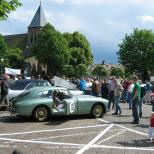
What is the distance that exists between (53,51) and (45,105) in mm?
73547

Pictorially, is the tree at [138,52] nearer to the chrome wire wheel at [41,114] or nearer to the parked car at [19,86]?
the parked car at [19,86]

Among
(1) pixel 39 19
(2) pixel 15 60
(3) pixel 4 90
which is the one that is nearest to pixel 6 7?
(3) pixel 4 90

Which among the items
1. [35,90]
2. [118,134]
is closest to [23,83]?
[35,90]

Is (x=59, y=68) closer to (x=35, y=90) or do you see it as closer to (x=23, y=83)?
(x=23, y=83)

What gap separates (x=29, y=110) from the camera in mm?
16766

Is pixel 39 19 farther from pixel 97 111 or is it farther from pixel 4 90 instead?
pixel 97 111

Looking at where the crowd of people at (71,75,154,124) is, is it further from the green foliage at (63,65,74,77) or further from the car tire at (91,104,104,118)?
the green foliage at (63,65,74,77)

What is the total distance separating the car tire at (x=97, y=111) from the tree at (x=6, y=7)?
260 inches

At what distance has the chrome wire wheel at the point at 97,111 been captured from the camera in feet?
59.8

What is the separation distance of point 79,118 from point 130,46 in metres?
72.6

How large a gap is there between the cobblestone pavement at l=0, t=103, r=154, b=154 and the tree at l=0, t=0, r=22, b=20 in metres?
5.63

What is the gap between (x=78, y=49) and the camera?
9338cm

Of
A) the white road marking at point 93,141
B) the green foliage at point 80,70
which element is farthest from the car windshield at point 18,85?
the green foliage at point 80,70

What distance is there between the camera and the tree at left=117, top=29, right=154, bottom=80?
8931cm
